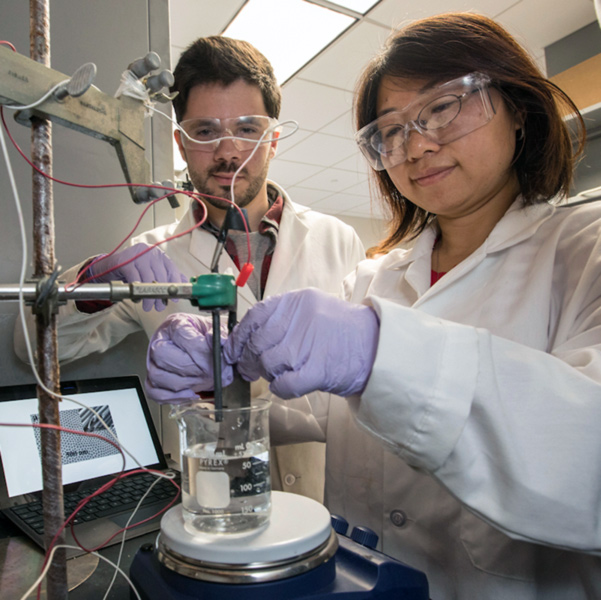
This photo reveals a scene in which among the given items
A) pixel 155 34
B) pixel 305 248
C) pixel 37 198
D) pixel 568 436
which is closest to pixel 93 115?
pixel 37 198

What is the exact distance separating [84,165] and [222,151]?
0.41 meters

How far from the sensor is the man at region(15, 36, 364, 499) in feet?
4.63

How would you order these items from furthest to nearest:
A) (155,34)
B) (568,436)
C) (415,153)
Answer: (155,34) < (415,153) < (568,436)

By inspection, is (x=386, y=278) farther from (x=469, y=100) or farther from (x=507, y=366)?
(x=507, y=366)

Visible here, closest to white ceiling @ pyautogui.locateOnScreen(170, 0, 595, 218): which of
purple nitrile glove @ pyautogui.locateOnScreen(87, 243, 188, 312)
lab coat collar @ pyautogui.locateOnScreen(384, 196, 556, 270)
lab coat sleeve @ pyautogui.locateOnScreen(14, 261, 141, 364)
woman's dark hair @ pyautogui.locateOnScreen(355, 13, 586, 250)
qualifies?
woman's dark hair @ pyautogui.locateOnScreen(355, 13, 586, 250)

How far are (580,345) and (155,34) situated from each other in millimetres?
1551

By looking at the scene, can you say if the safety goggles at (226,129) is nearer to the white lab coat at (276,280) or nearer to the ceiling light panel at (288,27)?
the white lab coat at (276,280)

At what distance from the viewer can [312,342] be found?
2.37 feet

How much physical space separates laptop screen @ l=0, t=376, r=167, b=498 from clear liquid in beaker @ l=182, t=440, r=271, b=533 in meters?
0.51

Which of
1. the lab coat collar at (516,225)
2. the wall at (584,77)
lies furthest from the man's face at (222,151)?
the wall at (584,77)

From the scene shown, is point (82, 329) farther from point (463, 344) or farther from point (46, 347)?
point (463, 344)

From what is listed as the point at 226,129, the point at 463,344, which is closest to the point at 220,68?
the point at 226,129

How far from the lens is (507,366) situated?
2.19 feet

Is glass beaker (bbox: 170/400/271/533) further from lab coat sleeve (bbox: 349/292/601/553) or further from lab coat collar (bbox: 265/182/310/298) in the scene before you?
lab coat collar (bbox: 265/182/310/298)
